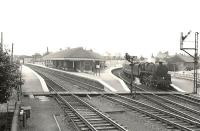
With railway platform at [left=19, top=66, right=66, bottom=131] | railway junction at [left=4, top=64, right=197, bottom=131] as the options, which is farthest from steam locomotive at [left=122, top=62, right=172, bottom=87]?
railway platform at [left=19, top=66, right=66, bottom=131]

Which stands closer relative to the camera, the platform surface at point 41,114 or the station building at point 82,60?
the platform surface at point 41,114

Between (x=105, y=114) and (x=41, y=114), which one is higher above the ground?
(x=105, y=114)

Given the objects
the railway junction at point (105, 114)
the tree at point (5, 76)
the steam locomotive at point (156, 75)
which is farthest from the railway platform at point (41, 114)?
the steam locomotive at point (156, 75)

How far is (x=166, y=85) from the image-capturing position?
1183 inches

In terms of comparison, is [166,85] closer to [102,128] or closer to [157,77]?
[157,77]

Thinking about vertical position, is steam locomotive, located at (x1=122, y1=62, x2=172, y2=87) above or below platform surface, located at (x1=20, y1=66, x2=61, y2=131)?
above

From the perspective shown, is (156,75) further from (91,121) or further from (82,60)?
(82,60)

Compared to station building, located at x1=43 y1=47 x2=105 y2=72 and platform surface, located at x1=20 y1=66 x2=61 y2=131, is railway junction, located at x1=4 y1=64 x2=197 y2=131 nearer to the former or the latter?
platform surface, located at x1=20 y1=66 x2=61 y2=131

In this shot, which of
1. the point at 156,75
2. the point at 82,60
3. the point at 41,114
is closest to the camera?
the point at 41,114

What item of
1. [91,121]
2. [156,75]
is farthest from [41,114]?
[156,75]

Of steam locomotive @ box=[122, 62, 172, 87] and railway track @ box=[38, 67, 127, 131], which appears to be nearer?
railway track @ box=[38, 67, 127, 131]

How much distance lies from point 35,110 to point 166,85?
54.5 feet

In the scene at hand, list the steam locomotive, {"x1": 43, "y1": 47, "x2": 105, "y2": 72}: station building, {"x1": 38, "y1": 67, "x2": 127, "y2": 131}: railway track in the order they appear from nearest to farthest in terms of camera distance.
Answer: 1. {"x1": 38, "y1": 67, "x2": 127, "y2": 131}: railway track
2. the steam locomotive
3. {"x1": 43, "y1": 47, "x2": 105, "y2": 72}: station building

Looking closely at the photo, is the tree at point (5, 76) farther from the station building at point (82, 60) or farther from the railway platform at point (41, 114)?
the station building at point (82, 60)
